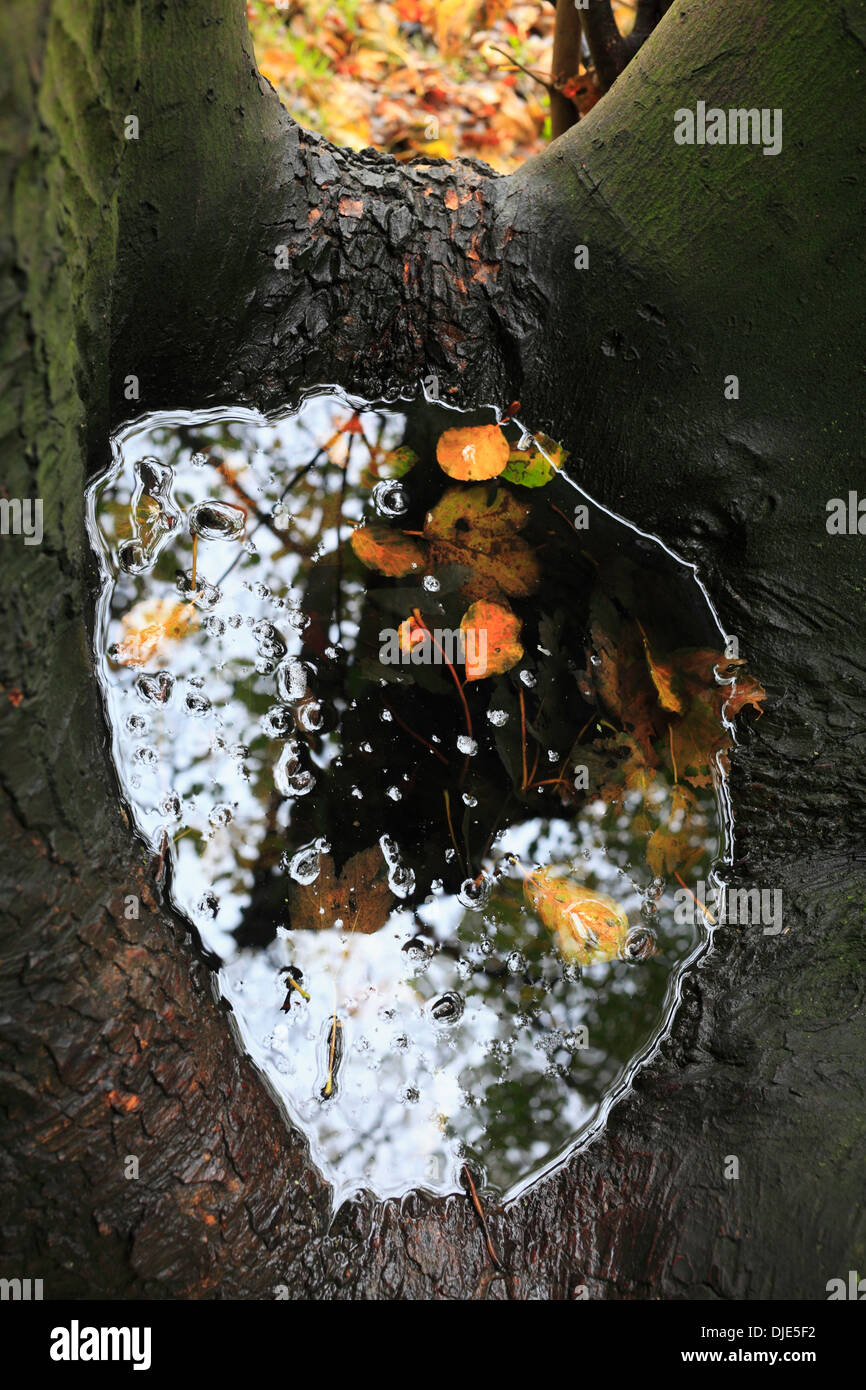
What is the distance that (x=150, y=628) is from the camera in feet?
5.20

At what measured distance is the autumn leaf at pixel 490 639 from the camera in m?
1.68

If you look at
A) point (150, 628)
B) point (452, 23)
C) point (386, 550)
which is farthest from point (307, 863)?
point (452, 23)

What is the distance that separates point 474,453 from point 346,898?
0.94 meters

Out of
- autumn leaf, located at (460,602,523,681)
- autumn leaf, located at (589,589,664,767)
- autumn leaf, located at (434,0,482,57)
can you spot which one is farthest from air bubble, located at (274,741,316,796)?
autumn leaf, located at (434,0,482,57)

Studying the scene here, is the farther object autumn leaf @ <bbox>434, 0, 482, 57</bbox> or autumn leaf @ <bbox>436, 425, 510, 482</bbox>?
autumn leaf @ <bbox>434, 0, 482, 57</bbox>

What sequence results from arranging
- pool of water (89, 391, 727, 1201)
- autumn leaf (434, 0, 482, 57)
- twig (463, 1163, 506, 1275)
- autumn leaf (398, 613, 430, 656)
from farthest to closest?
autumn leaf (434, 0, 482, 57) → autumn leaf (398, 613, 430, 656) → pool of water (89, 391, 727, 1201) → twig (463, 1163, 506, 1275)

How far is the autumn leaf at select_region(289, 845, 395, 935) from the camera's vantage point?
1.49m

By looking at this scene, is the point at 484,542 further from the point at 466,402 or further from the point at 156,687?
the point at 156,687

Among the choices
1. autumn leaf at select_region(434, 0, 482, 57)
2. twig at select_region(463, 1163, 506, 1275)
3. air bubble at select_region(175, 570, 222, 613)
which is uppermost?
autumn leaf at select_region(434, 0, 482, 57)

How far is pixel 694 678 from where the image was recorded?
5.49 ft

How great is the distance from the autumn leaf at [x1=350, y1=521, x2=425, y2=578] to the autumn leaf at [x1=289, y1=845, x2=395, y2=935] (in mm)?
567

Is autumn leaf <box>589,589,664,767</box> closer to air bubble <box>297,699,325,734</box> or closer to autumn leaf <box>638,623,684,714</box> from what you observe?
autumn leaf <box>638,623,684,714</box>

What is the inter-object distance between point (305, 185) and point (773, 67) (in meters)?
0.75

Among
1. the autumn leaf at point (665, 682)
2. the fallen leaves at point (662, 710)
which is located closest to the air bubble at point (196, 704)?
the fallen leaves at point (662, 710)
